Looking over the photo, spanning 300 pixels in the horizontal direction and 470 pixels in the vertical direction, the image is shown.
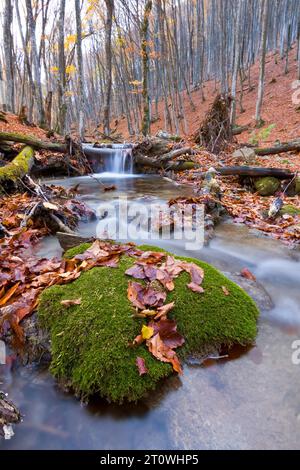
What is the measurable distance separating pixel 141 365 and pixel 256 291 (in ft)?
5.35

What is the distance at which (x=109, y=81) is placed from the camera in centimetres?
1602

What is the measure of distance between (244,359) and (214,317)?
1.17 feet

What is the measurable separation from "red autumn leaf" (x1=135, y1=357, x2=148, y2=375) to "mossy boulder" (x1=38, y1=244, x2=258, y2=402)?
22 millimetres

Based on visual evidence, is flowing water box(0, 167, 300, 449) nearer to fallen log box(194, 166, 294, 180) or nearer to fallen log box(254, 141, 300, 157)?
fallen log box(194, 166, 294, 180)

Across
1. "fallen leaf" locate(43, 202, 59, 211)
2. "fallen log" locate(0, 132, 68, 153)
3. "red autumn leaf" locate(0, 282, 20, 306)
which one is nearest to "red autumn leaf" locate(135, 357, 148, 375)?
"red autumn leaf" locate(0, 282, 20, 306)

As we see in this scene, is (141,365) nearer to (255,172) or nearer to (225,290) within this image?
(225,290)

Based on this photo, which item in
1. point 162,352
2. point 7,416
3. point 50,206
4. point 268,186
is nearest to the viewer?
point 7,416

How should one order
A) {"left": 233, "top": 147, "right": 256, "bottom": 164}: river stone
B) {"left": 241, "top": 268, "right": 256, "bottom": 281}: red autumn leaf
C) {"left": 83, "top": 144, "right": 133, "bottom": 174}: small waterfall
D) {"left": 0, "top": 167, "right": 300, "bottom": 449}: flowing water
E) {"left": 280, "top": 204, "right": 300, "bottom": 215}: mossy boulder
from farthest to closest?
{"left": 83, "top": 144, "right": 133, "bottom": 174}: small waterfall
{"left": 233, "top": 147, "right": 256, "bottom": 164}: river stone
{"left": 280, "top": 204, "right": 300, "bottom": 215}: mossy boulder
{"left": 241, "top": 268, "right": 256, "bottom": 281}: red autumn leaf
{"left": 0, "top": 167, "right": 300, "bottom": 449}: flowing water

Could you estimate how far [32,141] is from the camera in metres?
9.18

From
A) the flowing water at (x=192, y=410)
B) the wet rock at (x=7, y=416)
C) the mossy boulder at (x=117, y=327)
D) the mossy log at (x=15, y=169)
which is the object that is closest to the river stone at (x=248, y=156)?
the mossy log at (x=15, y=169)

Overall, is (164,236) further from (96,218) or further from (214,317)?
(214,317)

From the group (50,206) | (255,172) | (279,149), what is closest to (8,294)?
(50,206)

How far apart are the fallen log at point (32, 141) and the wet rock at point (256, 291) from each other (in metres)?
7.59

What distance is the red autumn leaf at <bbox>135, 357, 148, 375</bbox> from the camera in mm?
1949
